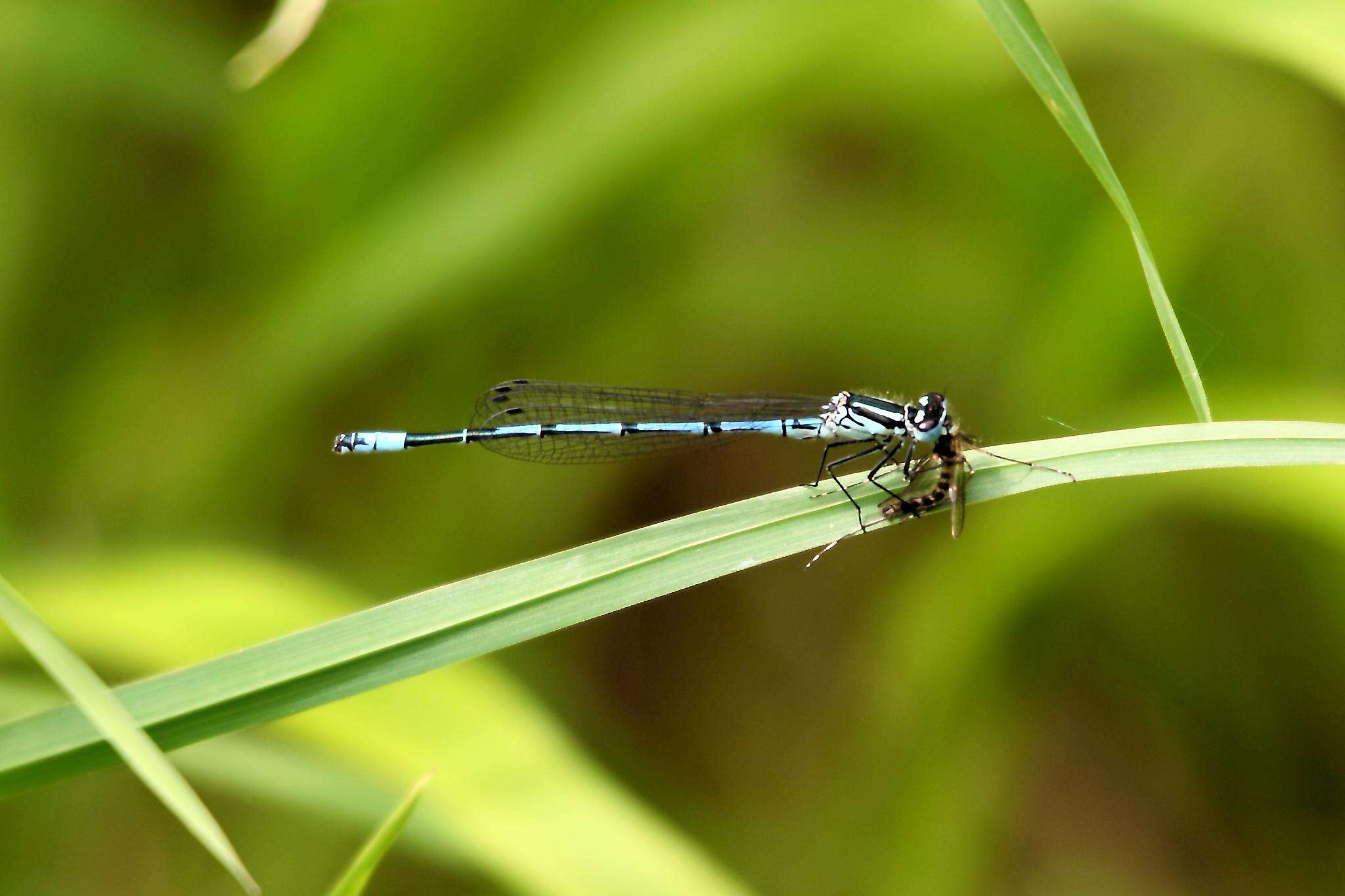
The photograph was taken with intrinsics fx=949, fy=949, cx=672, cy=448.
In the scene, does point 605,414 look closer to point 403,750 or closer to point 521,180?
point 521,180

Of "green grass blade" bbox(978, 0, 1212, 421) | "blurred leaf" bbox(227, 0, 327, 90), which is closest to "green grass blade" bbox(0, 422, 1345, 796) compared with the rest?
"green grass blade" bbox(978, 0, 1212, 421)

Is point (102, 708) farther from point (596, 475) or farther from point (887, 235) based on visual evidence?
point (887, 235)

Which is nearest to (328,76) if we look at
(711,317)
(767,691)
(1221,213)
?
(711,317)

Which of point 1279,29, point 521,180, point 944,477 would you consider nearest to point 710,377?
point 521,180

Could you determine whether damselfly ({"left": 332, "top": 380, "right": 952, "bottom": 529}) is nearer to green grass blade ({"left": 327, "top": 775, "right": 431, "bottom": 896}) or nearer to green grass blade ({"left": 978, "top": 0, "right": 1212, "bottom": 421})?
green grass blade ({"left": 978, "top": 0, "right": 1212, "bottom": 421})

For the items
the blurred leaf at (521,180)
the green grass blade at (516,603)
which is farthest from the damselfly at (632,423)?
the green grass blade at (516,603)

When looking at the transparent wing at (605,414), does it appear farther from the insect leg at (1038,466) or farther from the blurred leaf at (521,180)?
the insect leg at (1038,466)

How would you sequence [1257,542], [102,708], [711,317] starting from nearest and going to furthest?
[102,708] → [1257,542] → [711,317]
